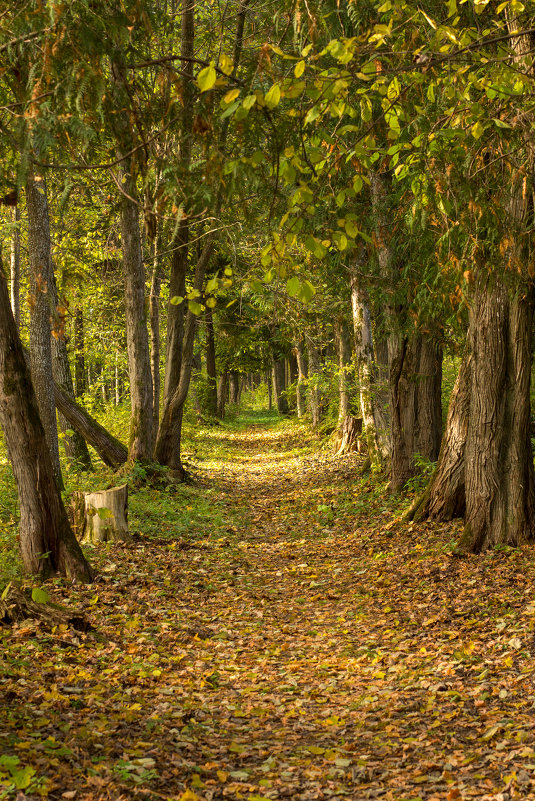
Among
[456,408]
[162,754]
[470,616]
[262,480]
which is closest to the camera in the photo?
[162,754]

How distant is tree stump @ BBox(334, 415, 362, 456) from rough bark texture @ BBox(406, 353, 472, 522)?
8475mm

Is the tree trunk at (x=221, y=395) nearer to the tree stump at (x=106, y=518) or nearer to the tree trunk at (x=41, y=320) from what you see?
the tree trunk at (x=41, y=320)

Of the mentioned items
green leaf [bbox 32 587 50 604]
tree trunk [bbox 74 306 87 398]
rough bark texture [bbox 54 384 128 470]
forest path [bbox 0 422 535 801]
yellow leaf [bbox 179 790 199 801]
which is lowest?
forest path [bbox 0 422 535 801]

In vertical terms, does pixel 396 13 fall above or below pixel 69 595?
above

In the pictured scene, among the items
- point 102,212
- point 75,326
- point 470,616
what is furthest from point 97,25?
point 75,326

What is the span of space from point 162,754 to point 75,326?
15698 mm

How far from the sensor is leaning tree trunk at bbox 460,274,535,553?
7.94m

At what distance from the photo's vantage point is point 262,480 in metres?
17.2

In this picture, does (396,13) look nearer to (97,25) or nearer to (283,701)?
(97,25)

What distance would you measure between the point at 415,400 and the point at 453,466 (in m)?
2.31

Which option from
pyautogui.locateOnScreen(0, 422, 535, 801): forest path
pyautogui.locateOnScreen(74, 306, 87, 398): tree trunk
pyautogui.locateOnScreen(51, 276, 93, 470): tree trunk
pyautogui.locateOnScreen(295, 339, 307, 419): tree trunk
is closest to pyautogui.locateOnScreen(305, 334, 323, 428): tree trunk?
pyautogui.locateOnScreen(295, 339, 307, 419): tree trunk

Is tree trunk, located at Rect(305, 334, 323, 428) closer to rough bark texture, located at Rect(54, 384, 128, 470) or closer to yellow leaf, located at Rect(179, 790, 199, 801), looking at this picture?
rough bark texture, located at Rect(54, 384, 128, 470)

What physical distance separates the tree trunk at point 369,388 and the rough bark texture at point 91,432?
5.10m

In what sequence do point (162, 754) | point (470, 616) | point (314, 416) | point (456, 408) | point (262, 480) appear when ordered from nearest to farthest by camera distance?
1. point (162, 754)
2. point (470, 616)
3. point (456, 408)
4. point (262, 480)
5. point (314, 416)
